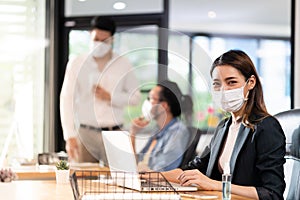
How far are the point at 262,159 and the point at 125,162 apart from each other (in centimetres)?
49

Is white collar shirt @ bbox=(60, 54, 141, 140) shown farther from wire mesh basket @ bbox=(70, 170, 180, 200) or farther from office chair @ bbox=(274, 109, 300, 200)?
office chair @ bbox=(274, 109, 300, 200)

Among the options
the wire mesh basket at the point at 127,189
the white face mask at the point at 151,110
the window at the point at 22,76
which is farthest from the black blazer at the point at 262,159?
the window at the point at 22,76

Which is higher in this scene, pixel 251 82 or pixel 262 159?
pixel 251 82

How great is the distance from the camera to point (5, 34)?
5168 mm

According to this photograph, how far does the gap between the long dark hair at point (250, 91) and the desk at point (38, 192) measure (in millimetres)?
344

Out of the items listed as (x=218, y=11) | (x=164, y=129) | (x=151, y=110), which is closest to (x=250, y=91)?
(x=164, y=129)

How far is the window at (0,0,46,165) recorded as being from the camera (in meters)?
5.11

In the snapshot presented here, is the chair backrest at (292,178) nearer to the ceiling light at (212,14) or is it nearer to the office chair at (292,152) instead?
the office chair at (292,152)

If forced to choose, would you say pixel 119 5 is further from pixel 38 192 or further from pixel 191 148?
pixel 38 192

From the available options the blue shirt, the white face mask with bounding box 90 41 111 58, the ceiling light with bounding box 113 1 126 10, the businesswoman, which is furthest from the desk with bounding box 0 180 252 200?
the ceiling light with bounding box 113 1 126 10

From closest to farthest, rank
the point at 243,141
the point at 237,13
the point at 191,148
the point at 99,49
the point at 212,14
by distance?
the point at 243,141
the point at 191,148
the point at 99,49
the point at 237,13
the point at 212,14

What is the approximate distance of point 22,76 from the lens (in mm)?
5246

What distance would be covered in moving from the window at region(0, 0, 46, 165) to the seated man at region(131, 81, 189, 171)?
3.11ft

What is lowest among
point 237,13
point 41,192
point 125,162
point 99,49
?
point 41,192
